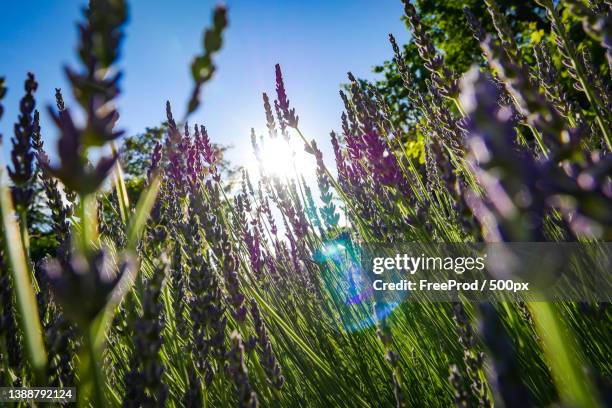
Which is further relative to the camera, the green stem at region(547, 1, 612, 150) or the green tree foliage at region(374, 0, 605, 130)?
the green tree foliage at region(374, 0, 605, 130)

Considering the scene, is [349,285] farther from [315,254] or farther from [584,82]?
[584,82]

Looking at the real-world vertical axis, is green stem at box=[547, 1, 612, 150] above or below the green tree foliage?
below

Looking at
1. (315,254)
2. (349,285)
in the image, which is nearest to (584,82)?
(349,285)

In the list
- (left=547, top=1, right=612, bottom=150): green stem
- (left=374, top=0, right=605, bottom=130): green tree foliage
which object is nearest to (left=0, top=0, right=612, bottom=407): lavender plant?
(left=547, top=1, right=612, bottom=150): green stem

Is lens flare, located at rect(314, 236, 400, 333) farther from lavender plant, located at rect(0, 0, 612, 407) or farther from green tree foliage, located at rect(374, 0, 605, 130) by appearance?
green tree foliage, located at rect(374, 0, 605, 130)

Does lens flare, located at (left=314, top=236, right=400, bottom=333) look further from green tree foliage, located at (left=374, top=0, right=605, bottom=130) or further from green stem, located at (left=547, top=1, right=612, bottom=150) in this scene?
green tree foliage, located at (left=374, top=0, right=605, bottom=130)

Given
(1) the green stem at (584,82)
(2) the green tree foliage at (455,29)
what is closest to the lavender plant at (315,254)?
(1) the green stem at (584,82)

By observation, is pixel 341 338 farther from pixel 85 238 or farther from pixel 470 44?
pixel 470 44

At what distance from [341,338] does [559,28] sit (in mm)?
1917

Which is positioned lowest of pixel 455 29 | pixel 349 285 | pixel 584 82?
pixel 349 285

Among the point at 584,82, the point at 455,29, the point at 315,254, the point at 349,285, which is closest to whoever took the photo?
the point at 584,82

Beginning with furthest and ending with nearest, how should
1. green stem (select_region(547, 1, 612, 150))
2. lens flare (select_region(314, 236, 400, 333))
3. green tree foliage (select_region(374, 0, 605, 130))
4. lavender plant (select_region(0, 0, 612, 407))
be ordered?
green tree foliage (select_region(374, 0, 605, 130))
lens flare (select_region(314, 236, 400, 333))
green stem (select_region(547, 1, 612, 150))
lavender plant (select_region(0, 0, 612, 407))

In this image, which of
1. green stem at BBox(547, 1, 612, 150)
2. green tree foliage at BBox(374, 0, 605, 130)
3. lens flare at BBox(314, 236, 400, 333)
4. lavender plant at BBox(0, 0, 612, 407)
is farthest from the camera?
green tree foliage at BBox(374, 0, 605, 130)

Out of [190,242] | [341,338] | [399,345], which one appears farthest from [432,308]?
[190,242]
